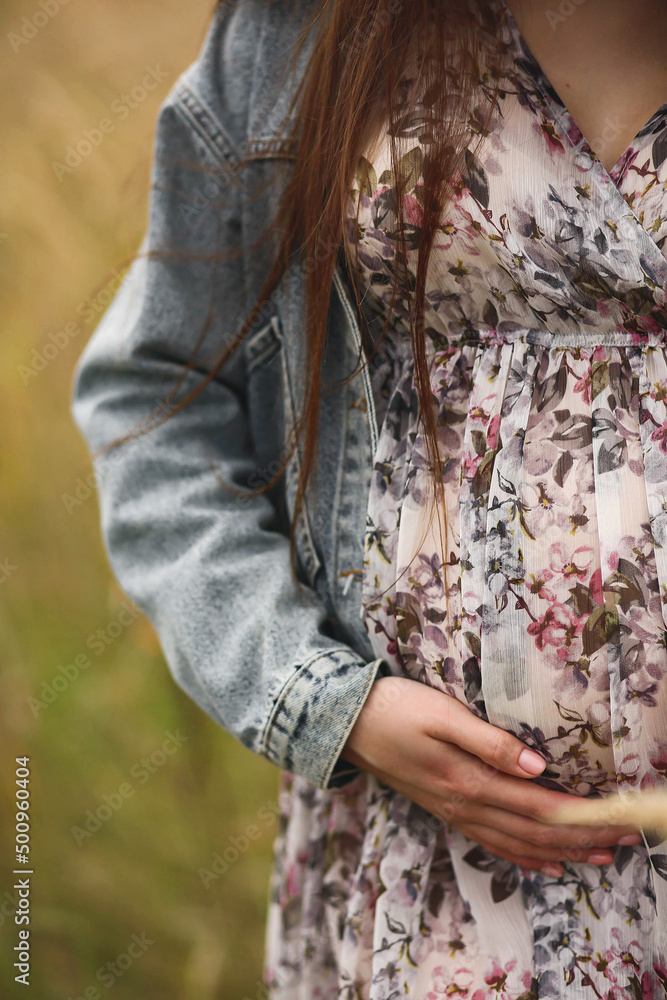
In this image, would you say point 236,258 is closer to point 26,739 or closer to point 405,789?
point 405,789

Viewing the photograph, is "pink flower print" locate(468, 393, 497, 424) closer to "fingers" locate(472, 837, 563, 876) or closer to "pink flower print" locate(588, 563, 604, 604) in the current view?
"pink flower print" locate(588, 563, 604, 604)

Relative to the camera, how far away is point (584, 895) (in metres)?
0.61

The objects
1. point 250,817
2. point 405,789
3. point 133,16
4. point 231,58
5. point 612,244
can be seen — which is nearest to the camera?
point 612,244

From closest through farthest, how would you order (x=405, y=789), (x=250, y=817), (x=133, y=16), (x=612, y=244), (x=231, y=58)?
(x=612, y=244), (x=405, y=789), (x=231, y=58), (x=133, y=16), (x=250, y=817)

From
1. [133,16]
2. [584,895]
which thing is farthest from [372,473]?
[133,16]

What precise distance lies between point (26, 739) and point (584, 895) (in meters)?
1.28

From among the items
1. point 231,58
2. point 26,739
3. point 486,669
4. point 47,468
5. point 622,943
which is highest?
point 231,58
